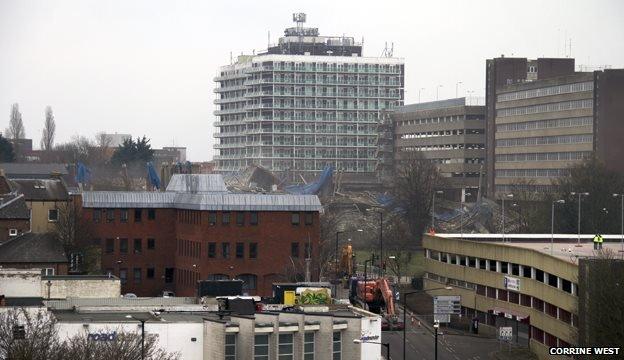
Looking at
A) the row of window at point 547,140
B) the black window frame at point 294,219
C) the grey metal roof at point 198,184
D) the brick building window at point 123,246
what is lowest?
the brick building window at point 123,246

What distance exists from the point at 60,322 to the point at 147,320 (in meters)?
3.53

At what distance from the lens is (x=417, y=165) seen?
186m

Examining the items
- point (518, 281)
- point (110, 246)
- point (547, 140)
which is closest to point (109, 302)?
point (518, 281)

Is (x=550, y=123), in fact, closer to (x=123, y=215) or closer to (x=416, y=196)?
(x=416, y=196)

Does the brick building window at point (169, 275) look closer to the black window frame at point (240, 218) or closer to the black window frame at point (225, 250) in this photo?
the black window frame at point (225, 250)

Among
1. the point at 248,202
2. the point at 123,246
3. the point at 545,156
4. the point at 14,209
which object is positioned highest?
the point at 545,156

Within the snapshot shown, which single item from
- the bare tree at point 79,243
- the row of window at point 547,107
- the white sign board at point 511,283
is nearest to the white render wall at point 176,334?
the white sign board at point 511,283

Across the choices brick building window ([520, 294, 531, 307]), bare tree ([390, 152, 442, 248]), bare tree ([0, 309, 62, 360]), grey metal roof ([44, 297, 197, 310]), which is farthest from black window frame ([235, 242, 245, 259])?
bare tree ([390, 152, 442, 248])

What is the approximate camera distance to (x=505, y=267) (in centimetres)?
9512

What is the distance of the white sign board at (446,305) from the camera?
91.2 meters

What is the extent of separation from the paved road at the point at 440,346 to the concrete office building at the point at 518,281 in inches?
105

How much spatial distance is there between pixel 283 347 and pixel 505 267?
37644 millimetres

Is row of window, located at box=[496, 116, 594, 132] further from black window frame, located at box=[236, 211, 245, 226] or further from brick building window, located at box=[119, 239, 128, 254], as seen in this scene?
black window frame, located at box=[236, 211, 245, 226]

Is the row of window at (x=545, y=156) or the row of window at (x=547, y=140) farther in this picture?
the row of window at (x=545, y=156)
